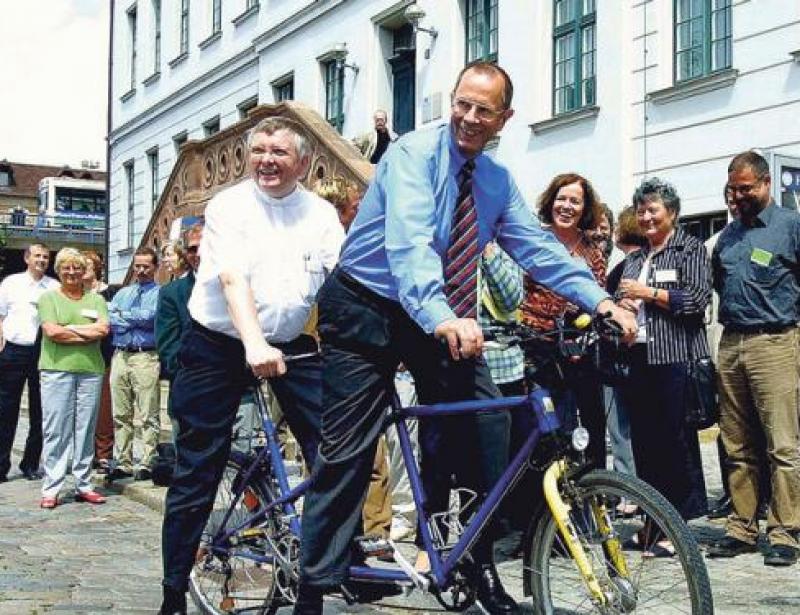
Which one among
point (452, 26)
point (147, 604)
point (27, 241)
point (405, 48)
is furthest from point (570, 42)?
point (27, 241)

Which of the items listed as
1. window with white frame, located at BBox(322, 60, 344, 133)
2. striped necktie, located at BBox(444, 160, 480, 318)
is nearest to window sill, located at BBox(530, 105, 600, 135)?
window with white frame, located at BBox(322, 60, 344, 133)

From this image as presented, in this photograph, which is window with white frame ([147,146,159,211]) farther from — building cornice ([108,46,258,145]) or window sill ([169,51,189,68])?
window sill ([169,51,189,68])

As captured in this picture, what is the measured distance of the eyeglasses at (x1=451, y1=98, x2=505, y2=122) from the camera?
3889 millimetres

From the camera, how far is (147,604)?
523cm

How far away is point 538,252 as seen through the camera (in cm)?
418

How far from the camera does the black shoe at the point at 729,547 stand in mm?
6105

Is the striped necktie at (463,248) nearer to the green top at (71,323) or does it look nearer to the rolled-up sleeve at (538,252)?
the rolled-up sleeve at (538,252)

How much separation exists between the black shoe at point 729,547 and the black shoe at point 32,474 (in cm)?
610

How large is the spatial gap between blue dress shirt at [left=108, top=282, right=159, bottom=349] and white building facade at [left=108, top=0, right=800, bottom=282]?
184 inches

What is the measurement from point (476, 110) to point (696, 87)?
978cm

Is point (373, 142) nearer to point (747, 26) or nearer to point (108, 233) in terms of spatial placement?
point (747, 26)

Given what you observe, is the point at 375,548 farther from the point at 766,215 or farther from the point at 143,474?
the point at 143,474

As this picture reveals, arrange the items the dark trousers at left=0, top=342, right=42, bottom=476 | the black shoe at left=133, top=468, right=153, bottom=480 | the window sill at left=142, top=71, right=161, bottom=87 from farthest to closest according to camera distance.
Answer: the window sill at left=142, top=71, right=161, bottom=87 → the dark trousers at left=0, top=342, right=42, bottom=476 → the black shoe at left=133, top=468, right=153, bottom=480

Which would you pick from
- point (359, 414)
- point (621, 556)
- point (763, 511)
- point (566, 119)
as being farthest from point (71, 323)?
point (566, 119)
